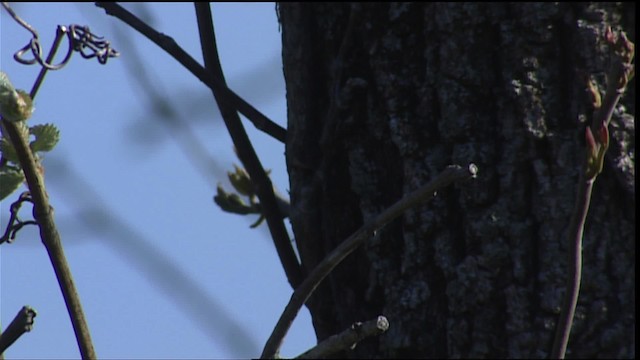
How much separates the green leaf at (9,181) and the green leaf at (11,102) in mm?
100

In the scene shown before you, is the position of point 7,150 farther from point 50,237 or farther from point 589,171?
point 589,171

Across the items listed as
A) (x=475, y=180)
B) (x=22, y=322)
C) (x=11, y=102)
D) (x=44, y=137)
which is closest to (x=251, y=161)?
(x=475, y=180)

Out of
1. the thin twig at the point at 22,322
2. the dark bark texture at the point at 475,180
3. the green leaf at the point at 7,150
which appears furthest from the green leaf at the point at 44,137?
the dark bark texture at the point at 475,180

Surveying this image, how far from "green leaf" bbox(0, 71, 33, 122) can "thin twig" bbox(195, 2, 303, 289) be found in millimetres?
585

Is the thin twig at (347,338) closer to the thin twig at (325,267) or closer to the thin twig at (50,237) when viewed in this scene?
the thin twig at (325,267)

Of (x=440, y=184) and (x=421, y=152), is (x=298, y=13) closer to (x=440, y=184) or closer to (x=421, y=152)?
(x=421, y=152)

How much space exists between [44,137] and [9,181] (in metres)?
0.05

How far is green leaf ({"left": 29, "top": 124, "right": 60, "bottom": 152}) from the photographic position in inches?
41.7

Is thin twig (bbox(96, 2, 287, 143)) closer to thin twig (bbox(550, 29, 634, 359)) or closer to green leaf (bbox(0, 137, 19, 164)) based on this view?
green leaf (bbox(0, 137, 19, 164))

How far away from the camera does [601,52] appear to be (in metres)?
1.36

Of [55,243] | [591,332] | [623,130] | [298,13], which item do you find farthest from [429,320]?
[55,243]

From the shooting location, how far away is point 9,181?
1.05 metres

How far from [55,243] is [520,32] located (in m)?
0.66

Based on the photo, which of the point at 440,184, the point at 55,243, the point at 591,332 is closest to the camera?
the point at 440,184
